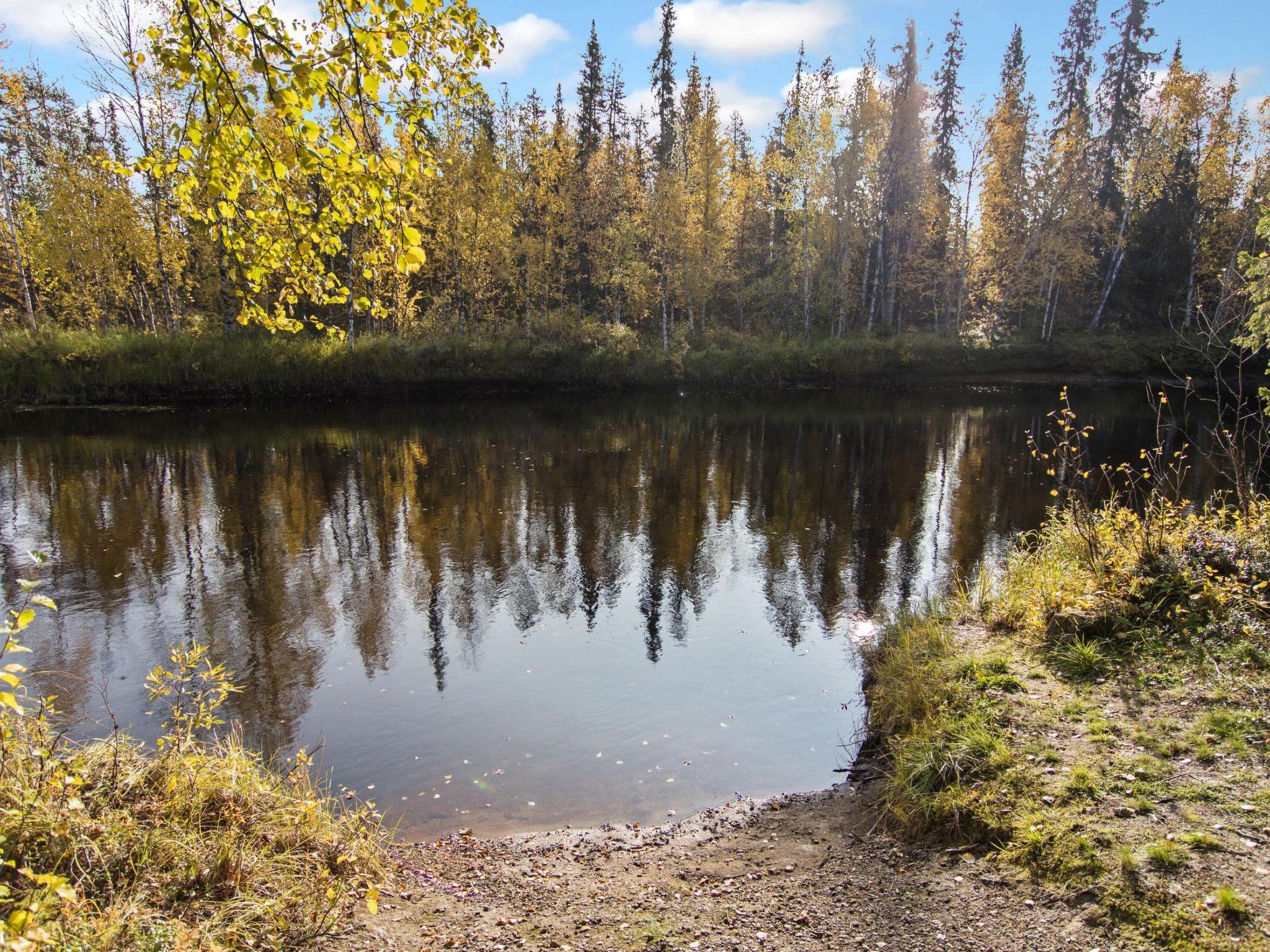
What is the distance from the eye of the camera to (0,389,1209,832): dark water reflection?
7.77 m

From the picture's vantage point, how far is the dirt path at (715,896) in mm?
4500

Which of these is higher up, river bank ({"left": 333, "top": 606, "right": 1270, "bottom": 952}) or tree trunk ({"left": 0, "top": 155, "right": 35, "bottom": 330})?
tree trunk ({"left": 0, "top": 155, "right": 35, "bottom": 330})

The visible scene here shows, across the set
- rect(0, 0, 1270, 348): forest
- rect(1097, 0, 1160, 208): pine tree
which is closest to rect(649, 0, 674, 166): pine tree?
rect(0, 0, 1270, 348): forest

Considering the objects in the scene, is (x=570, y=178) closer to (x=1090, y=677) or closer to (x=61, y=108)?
(x=61, y=108)

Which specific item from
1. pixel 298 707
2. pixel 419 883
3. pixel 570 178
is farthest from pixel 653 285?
pixel 419 883

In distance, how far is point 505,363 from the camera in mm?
39156

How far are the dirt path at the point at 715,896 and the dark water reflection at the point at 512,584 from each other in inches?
31.8

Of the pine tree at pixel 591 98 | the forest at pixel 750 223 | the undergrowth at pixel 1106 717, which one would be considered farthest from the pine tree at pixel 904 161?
the undergrowth at pixel 1106 717

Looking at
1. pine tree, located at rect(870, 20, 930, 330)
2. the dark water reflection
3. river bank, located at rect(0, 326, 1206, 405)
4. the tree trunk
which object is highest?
pine tree, located at rect(870, 20, 930, 330)

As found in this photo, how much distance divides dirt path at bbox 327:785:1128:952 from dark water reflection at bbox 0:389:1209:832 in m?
0.81

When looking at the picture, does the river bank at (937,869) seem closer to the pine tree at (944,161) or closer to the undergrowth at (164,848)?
the undergrowth at (164,848)

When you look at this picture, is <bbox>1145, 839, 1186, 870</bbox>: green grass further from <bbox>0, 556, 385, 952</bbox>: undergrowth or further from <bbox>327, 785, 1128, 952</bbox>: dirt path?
<bbox>0, 556, 385, 952</bbox>: undergrowth

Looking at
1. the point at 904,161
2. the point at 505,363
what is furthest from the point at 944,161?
the point at 505,363

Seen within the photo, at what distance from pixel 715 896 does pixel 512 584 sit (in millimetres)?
8075
